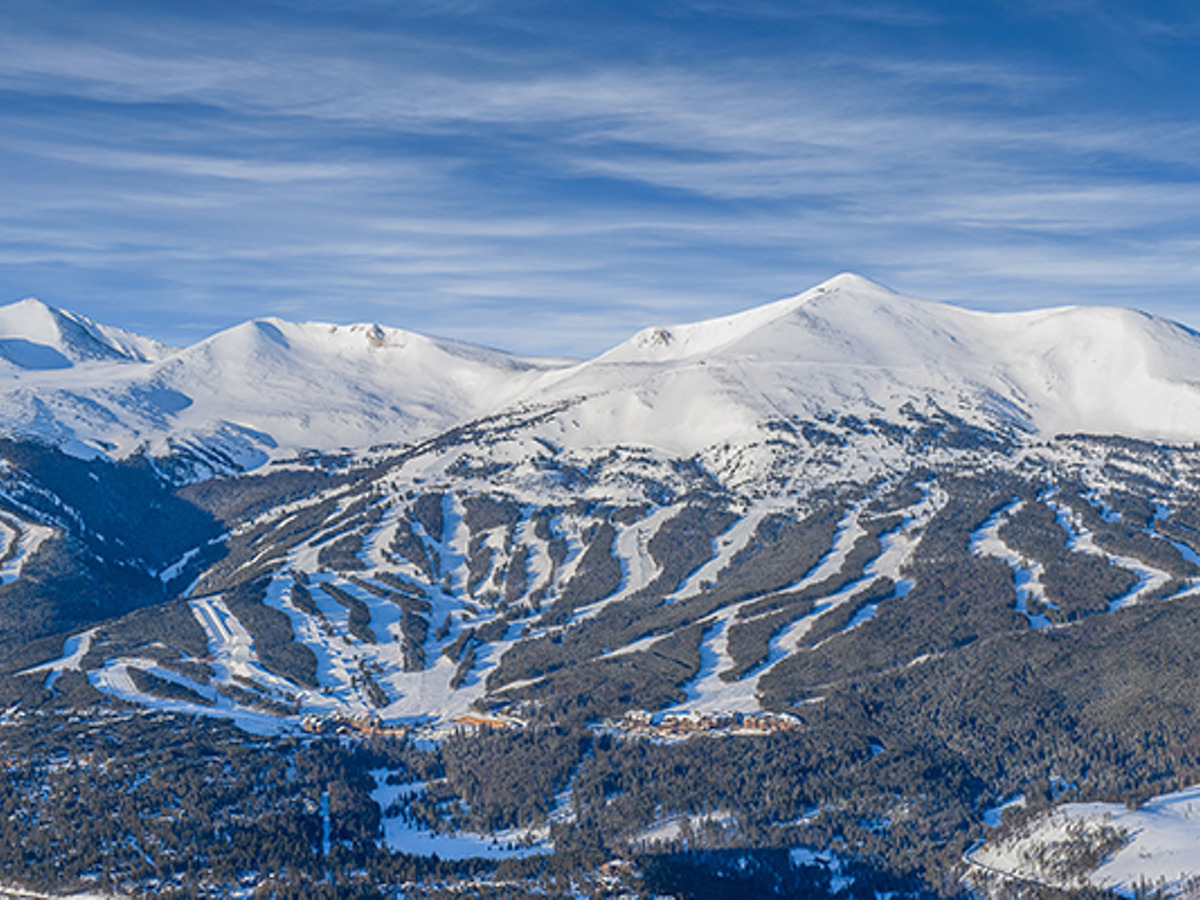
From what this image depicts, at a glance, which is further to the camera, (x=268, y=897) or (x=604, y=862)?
(x=604, y=862)

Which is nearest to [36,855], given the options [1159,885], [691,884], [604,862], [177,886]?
[177,886]

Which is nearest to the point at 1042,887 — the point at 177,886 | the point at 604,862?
the point at 604,862

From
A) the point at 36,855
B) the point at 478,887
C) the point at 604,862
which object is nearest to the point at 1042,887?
the point at 604,862

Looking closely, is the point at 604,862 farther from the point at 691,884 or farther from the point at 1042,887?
the point at 1042,887

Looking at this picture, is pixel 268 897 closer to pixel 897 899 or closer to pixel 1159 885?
pixel 897 899

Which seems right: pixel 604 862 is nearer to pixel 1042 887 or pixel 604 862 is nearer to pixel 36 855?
pixel 1042 887

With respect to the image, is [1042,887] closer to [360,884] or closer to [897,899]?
[897,899]
